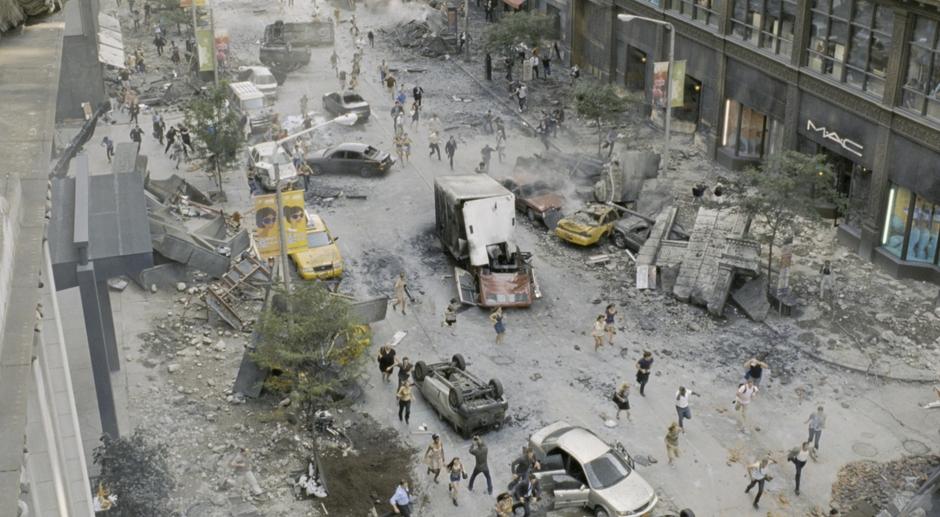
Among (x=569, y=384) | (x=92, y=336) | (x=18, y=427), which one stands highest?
(x=18, y=427)

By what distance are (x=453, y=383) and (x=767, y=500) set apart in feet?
24.7

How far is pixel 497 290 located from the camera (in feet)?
101

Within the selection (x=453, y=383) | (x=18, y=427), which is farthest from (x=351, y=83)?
(x=18, y=427)

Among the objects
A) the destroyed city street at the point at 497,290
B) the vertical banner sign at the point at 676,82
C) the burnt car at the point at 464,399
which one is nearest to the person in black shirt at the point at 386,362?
the destroyed city street at the point at 497,290

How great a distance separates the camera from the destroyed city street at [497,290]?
2167cm

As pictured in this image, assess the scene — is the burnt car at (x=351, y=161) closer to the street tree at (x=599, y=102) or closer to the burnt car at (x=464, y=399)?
the street tree at (x=599, y=102)

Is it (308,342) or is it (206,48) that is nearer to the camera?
(308,342)

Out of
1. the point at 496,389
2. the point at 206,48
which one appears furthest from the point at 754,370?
the point at 206,48

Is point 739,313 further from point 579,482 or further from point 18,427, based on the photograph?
point 18,427

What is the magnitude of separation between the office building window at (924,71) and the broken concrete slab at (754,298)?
7.01 m

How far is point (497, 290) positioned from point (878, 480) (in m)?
11.9

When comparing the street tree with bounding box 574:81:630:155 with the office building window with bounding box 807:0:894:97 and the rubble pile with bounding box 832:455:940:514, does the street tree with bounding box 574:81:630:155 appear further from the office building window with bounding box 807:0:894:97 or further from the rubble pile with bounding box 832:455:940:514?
the rubble pile with bounding box 832:455:940:514

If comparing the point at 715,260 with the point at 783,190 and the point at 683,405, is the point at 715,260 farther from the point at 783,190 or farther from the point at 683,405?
the point at 683,405

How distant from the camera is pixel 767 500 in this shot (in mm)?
22156
